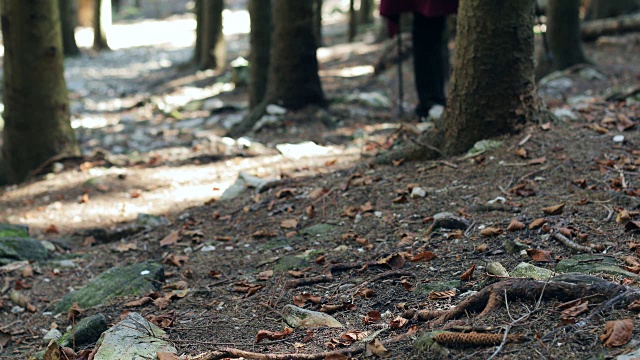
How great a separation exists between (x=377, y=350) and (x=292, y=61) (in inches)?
242

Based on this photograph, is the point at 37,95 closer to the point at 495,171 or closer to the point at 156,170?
the point at 156,170

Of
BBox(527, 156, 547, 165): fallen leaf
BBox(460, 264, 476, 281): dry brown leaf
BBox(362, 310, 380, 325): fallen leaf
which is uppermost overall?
BBox(527, 156, 547, 165): fallen leaf

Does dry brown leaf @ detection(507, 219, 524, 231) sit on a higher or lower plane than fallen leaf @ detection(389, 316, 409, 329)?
higher

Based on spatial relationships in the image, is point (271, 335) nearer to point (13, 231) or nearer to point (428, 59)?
point (13, 231)

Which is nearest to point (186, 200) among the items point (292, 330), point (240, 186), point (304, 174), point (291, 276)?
point (240, 186)

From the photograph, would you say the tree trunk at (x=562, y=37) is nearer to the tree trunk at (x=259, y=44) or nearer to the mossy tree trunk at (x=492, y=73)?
the tree trunk at (x=259, y=44)

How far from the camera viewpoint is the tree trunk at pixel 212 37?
587 inches

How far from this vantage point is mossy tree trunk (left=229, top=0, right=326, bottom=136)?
28.3 ft

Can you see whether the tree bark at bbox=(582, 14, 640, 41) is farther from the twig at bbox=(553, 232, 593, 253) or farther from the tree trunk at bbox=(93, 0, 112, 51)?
the tree trunk at bbox=(93, 0, 112, 51)

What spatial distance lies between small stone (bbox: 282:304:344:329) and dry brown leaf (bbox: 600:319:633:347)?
1196 millimetres

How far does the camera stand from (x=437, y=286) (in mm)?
3582

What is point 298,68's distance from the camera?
28.7ft

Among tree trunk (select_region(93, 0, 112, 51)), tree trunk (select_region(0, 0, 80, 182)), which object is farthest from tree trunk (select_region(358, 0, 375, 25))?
tree trunk (select_region(0, 0, 80, 182))

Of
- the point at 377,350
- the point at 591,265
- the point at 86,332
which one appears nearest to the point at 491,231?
the point at 591,265
